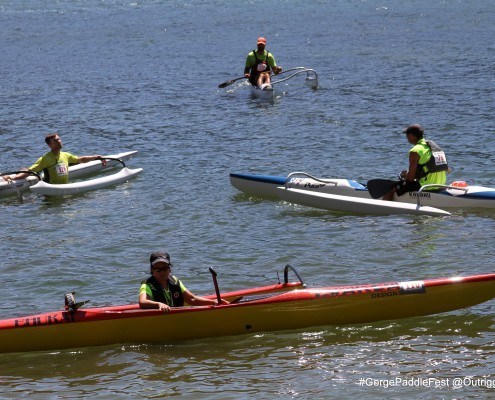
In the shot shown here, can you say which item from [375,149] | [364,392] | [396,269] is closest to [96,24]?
[375,149]

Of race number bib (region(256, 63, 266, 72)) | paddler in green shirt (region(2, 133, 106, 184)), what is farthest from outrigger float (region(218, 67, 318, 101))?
paddler in green shirt (region(2, 133, 106, 184))

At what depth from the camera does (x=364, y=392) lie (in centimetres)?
1043

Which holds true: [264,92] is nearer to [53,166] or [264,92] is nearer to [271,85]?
[271,85]

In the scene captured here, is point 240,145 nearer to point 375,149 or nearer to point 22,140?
point 375,149

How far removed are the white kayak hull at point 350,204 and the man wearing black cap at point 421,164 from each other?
357 millimetres

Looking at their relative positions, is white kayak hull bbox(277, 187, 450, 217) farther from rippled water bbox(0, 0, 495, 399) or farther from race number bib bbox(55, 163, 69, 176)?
race number bib bbox(55, 163, 69, 176)

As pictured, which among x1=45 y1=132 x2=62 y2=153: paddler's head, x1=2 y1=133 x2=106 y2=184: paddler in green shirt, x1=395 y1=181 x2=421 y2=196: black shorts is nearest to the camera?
x1=395 y1=181 x2=421 y2=196: black shorts

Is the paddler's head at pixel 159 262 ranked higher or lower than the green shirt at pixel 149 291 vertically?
higher

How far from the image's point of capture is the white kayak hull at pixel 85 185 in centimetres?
1858

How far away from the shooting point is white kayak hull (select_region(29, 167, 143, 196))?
18578 millimetres

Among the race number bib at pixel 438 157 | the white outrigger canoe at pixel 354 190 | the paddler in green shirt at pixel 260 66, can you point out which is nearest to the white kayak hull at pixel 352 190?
the white outrigger canoe at pixel 354 190

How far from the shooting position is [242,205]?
1823cm

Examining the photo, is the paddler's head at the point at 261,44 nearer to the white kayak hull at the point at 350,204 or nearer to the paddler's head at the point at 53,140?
the paddler's head at the point at 53,140

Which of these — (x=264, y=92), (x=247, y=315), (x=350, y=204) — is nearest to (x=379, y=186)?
(x=350, y=204)
